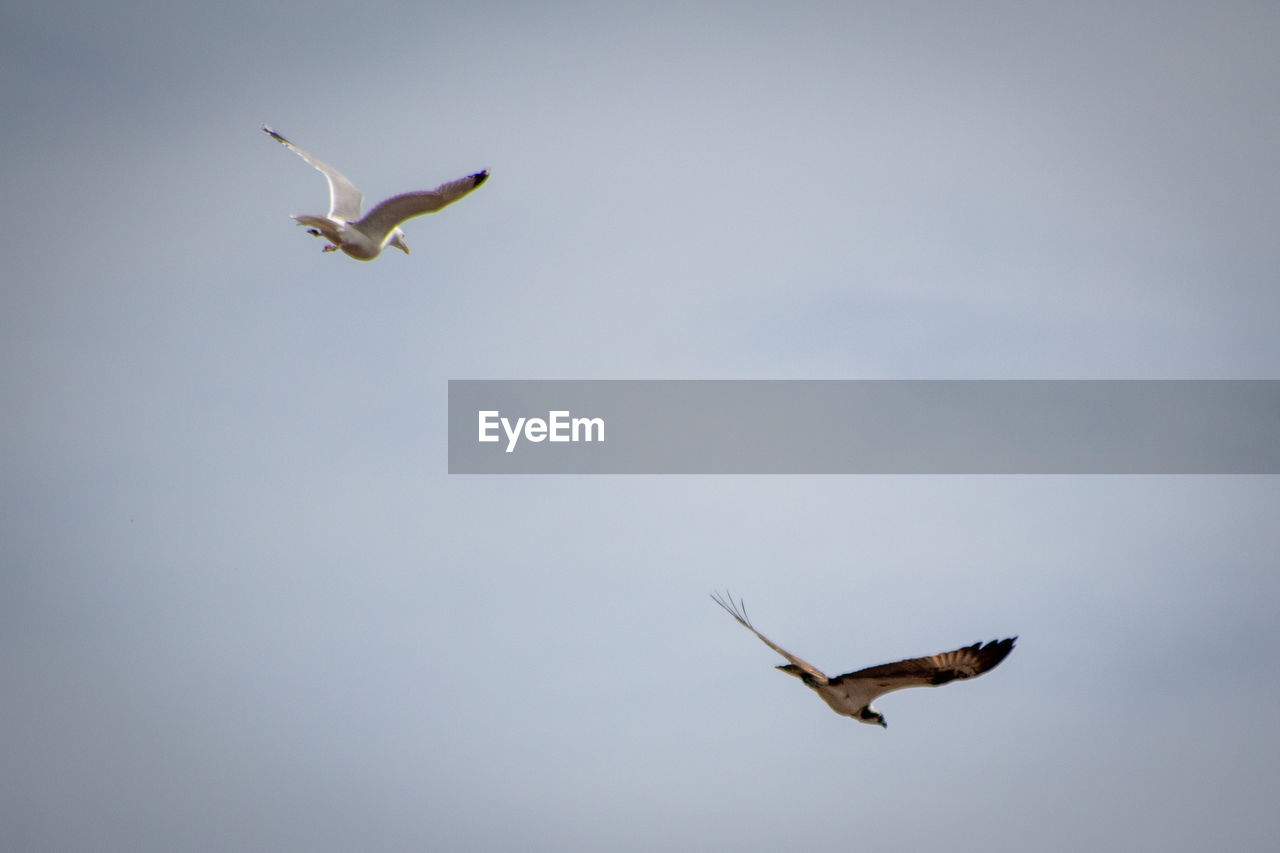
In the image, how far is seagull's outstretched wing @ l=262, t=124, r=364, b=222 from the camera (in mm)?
27469

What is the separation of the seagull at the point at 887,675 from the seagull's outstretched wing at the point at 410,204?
31.7 feet

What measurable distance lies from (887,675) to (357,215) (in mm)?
13004

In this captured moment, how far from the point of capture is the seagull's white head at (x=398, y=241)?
28500mm

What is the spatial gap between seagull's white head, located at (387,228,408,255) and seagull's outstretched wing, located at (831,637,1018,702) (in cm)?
1202

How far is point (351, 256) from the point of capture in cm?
2745

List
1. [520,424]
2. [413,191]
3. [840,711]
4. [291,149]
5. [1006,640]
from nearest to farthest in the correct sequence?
1. [1006,640]
2. [840,711]
3. [413,191]
4. [291,149]
5. [520,424]

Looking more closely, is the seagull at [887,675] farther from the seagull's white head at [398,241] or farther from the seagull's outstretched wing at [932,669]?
the seagull's white head at [398,241]

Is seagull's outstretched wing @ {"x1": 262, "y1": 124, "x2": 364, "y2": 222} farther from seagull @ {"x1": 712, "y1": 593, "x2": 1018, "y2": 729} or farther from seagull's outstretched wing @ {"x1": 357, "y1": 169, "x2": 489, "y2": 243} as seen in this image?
seagull @ {"x1": 712, "y1": 593, "x2": 1018, "y2": 729}

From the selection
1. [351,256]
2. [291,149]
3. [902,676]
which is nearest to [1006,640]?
[902,676]

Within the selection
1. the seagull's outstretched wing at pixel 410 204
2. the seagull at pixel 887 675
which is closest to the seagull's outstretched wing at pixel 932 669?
the seagull at pixel 887 675

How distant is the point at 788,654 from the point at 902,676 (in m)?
2.81

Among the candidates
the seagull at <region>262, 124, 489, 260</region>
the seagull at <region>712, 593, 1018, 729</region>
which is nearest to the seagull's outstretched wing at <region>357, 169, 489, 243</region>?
the seagull at <region>262, 124, 489, 260</region>

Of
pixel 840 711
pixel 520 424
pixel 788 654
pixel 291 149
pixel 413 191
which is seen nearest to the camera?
pixel 788 654

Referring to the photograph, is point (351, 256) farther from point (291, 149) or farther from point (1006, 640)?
point (1006, 640)
